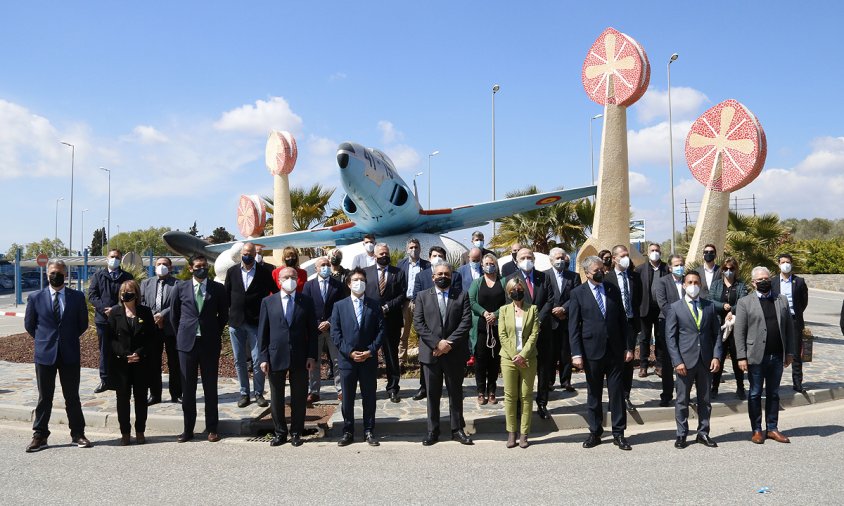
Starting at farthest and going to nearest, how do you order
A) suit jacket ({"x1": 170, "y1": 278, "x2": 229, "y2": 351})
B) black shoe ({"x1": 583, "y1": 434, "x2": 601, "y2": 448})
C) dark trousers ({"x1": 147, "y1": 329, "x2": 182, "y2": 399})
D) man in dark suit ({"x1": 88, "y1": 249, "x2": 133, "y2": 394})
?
1. man in dark suit ({"x1": 88, "y1": 249, "x2": 133, "y2": 394})
2. dark trousers ({"x1": 147, "y1": 329, "x2": 182, "y2": 399})
3. suit jacket ({"x1": 170, "y1": 278, "x2": 229, "y2": 351})
4. black shoe ({"x1": 583, "y1": 434, "x2": 601, "y2": 448})

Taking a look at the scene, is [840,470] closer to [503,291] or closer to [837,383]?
[503,291]

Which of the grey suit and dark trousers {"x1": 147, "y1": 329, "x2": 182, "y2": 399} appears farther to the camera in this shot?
dark trousers {"x1": 147, "y1": 329, "x2": 182, "y2": 399}

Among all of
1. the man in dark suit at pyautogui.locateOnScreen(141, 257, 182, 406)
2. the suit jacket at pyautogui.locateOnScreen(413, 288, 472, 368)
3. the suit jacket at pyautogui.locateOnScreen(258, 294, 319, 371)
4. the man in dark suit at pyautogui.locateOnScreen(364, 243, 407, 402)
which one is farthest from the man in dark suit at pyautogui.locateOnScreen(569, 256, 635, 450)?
the man in dark suit at pyautogui.locateOnScreen(141, 257, 182, 406)

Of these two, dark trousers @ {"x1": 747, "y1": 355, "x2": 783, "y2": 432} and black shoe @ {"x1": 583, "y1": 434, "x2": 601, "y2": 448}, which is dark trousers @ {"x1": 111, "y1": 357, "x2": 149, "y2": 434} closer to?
black shoe @ {"x1": 583, "y1": 434, "x2": 601, "y2": 448}

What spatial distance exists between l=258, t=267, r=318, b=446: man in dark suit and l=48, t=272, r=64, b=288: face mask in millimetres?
1970

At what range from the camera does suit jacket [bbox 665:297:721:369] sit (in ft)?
18.8

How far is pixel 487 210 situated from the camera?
17.5m

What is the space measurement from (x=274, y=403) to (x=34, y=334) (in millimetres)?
2459

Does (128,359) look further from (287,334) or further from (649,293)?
(649,293)

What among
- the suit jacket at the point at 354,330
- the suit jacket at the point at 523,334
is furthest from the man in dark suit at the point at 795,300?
the suit jacket at the point at 354,330

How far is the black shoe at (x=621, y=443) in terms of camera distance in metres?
5.52

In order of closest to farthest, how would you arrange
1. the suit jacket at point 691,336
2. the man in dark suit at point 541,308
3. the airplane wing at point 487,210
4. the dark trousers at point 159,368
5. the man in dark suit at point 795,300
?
1. the suit jacket at point 691,336
2. the dark trousers at point 159,368
3. the man in dark suit at point 541,308
4. the man in dark suit at point 795,300
5. the airplane wing at point 487,210

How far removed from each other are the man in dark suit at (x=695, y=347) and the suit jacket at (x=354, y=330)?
294 cm

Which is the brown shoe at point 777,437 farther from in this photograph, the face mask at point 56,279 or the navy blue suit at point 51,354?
the face mask at point 56,279
